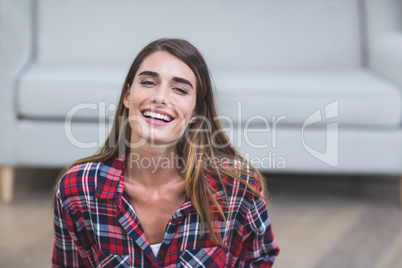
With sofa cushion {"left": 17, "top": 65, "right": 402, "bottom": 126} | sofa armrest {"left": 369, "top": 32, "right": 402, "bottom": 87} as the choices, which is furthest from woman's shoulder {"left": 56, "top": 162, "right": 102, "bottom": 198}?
sofa armrest {"left": 369, "top": 32, "right": 402, "bottom": 87}

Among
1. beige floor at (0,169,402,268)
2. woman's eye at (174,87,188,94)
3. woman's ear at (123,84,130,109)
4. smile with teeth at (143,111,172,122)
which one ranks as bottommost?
beige floor at (0,169,402,268)

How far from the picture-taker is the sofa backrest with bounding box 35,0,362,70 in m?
2.34

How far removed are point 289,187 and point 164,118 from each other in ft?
3.94

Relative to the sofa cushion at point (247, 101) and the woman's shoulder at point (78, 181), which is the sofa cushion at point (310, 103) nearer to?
the sofa cushion at point (247, 101)

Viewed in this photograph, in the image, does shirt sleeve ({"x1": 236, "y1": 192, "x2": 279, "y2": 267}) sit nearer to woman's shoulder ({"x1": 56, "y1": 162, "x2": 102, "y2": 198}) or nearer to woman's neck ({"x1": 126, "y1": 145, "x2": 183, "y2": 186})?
woman's neck ({"x1": 126, "y1": 145, "x2": 183, "y2": 186})

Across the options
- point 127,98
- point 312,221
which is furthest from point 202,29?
point 127,98

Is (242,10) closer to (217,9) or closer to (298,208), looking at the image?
→ (217,9)

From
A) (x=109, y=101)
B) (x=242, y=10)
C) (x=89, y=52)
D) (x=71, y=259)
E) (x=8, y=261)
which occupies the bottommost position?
(x=8, y=261)

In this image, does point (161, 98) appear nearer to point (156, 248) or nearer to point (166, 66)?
point (166, 66)

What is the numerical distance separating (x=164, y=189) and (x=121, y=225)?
13 centimetres

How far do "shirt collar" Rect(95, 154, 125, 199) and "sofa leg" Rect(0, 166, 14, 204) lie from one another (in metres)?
0.89

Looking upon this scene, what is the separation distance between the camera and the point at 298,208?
6.21ft

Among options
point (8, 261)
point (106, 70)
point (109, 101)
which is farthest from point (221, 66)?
point (8, 261)

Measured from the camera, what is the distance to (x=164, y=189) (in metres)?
1.12
